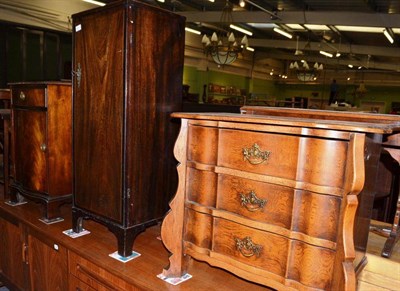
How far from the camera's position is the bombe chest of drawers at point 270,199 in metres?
1.06

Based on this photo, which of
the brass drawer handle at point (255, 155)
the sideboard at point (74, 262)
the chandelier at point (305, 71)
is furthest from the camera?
the chandelier at point (305, 71)

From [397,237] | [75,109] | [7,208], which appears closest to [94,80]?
[75,109]

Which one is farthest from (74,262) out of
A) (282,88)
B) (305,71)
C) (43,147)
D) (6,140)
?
(282,88)

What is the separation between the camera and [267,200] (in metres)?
1.22

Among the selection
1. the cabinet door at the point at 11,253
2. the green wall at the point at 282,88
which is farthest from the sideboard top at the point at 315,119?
the green wall at the point at 282,88

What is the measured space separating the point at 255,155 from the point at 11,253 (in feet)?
6.60

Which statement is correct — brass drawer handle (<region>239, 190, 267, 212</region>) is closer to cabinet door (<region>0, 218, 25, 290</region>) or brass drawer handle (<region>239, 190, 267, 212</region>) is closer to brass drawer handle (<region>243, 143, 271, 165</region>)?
brass drawer handle (<region>243, 143, 271, 165</region>)

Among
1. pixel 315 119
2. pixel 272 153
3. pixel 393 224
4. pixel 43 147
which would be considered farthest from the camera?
pixel 43 147

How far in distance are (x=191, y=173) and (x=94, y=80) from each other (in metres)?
0.77

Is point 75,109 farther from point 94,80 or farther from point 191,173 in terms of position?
point 191,173

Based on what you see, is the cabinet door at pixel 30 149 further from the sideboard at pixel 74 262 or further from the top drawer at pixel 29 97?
the sideboard at pixel 74 262

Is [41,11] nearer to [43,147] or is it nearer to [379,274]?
[43,147]

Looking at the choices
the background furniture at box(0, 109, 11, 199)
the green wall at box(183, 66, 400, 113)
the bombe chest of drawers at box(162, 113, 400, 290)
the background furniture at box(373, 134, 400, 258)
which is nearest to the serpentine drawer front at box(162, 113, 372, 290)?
the bombe chest of drawers at box(162, 113, 400, 290)

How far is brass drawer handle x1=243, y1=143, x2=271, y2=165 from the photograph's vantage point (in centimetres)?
121
